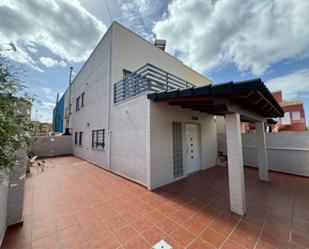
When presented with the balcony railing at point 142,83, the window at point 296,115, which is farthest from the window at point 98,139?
the window at point 296,115

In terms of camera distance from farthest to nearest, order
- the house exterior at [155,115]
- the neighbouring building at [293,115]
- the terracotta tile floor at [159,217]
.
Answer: the neighbouring building at [293,115] → the house exterior at [155,115] → the terracotta tile floor at [159,217]

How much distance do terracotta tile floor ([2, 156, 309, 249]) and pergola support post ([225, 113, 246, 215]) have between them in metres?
0.27

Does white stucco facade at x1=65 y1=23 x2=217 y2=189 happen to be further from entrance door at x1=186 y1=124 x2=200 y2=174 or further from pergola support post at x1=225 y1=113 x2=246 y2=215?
pergola support post at x1=225 y1=113 x2=246 y2=215

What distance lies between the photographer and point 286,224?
2879 mm

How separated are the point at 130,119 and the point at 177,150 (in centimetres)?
243

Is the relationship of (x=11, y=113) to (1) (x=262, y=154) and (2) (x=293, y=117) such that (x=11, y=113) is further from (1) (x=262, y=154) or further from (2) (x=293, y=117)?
(2) (x=293, y=117)

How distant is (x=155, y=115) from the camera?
198 inches

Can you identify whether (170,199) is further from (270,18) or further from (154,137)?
(270,18)

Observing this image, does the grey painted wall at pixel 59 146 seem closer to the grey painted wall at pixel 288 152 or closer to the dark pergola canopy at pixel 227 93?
the dark pergola canopy at pixel 227 93

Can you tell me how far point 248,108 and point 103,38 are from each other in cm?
867

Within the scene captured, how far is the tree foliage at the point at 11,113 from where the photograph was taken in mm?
1299

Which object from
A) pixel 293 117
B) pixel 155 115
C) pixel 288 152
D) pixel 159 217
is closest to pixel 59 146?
pixel 155 115

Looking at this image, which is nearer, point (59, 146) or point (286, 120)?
point (59, 146)

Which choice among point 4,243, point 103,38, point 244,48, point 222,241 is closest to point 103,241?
point 4,243
